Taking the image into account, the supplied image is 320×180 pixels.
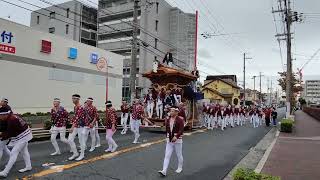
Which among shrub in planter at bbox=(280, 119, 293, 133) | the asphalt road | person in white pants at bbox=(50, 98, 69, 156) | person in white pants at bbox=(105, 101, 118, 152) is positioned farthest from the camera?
shrub in planter at bbox=(280, 119, 293, 133)

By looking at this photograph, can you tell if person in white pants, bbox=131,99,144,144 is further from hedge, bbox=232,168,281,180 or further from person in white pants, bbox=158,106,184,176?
hedge, bbox=232,168,281,180

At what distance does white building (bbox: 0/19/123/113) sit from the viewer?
23.6 m

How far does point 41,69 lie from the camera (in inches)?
1038

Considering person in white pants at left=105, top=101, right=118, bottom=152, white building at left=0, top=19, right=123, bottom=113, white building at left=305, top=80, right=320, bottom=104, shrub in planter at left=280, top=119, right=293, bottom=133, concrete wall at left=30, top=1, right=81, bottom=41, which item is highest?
concrete wall at left=30, top=1, right=81, bottom=41

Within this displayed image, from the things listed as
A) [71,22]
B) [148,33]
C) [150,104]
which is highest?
[71,22]

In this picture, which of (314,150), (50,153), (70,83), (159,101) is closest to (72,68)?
(70,83)

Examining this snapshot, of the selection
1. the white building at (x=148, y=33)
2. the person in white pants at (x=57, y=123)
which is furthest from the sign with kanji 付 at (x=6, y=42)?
the white building at (x=148, y=33)

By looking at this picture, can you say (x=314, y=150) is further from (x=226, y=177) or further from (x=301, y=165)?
(x=226, y=177)

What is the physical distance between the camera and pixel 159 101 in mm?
21766

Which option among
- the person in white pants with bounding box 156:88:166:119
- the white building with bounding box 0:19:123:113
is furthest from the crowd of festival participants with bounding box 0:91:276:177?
the white building with bounding box 0:19:123:113

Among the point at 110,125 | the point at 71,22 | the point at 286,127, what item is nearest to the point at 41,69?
Result: the point at 110,125

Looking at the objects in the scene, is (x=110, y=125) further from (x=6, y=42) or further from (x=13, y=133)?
(x=6, y=42)

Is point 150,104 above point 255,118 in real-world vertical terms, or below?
above

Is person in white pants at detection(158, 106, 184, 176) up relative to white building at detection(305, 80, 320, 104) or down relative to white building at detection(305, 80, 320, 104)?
down
